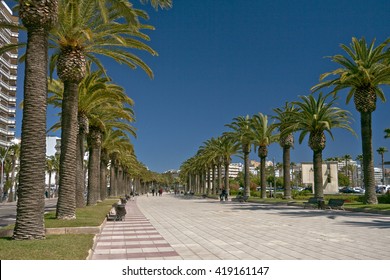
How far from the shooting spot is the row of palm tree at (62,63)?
11.1m

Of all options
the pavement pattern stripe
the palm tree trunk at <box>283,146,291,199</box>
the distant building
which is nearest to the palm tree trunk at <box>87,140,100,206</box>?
the pavement pattern stripe

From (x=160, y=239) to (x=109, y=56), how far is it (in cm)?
999

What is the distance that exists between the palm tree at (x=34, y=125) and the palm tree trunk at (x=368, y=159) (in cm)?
2267

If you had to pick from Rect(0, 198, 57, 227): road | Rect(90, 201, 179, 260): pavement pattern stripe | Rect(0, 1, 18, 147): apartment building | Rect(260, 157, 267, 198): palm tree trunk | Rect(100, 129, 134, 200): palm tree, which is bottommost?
Rect(0, 198, 57, 227): road

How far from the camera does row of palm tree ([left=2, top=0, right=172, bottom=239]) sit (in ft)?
36.5

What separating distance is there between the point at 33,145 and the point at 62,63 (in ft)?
21.5

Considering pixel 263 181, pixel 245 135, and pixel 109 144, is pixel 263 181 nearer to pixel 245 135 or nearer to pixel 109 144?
pixel 245 135

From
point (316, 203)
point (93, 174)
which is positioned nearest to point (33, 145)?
point (93, 174)

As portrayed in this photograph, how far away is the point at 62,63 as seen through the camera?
16750mm

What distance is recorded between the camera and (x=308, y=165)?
5253cm

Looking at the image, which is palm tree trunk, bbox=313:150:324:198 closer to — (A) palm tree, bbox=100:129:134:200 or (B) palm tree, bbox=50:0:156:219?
(A) palm tree, bbox=100:129:134:200

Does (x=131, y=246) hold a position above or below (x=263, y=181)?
below

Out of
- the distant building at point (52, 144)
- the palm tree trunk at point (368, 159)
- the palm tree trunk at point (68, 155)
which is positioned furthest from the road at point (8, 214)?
the distant building at point (52, 144)

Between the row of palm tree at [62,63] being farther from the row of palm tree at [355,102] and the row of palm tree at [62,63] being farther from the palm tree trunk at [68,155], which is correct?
the row of palm tree at [355,102]
